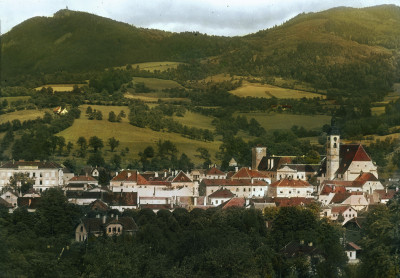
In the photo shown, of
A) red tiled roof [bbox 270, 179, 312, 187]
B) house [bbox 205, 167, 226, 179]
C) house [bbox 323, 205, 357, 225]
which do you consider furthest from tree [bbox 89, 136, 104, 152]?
house [bbox 323, 205, 357, 225]

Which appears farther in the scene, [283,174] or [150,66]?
[150,66]

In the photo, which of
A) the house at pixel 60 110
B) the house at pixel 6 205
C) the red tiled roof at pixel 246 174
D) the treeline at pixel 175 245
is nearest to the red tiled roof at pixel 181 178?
the red tiled roof at pixel 246 174

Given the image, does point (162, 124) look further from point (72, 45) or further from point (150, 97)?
point (72, 45)

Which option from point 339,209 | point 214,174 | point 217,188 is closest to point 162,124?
point 214,174

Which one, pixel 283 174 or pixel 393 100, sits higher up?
pixel 393 100

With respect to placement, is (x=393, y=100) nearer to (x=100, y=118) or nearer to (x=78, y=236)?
(x=100, y=118)

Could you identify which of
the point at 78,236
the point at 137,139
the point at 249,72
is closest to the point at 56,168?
the point at 137,139
